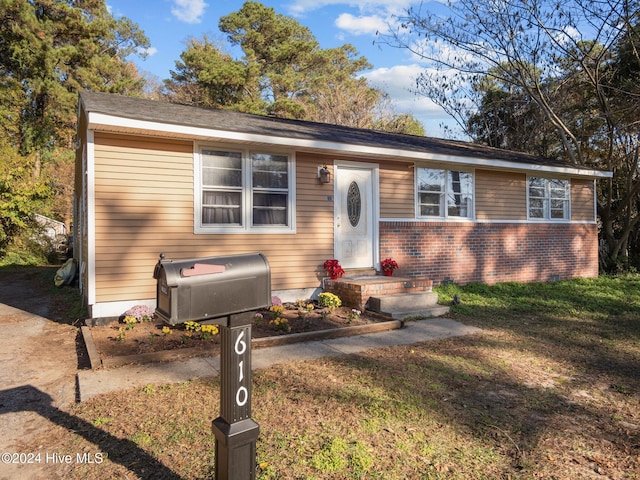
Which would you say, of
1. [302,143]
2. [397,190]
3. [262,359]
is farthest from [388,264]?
[262,359]

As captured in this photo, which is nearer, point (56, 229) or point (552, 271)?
point (552, 271)

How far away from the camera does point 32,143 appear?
20.3 metres

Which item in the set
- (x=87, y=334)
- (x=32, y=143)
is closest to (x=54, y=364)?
(x=87, y=334)

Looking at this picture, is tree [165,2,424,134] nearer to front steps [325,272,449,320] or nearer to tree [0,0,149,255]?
tree [0,0,149,255]

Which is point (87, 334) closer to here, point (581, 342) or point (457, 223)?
point (581, 342)

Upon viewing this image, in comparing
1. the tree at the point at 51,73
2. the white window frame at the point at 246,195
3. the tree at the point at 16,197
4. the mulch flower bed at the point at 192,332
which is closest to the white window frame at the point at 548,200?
the mulch flower bed at the point at 192,332

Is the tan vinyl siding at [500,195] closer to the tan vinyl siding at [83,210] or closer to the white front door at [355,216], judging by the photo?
the white front door at [355,216]

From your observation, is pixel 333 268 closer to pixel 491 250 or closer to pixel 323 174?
pixel 323 174

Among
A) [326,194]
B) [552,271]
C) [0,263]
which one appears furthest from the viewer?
[0,263]

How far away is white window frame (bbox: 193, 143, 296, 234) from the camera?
6773 millimetres

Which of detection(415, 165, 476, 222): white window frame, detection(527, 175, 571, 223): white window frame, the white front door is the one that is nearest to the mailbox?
the white front door

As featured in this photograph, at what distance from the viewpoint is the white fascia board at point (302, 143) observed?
5.85 metres

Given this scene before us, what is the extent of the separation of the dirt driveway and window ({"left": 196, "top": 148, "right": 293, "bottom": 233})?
8.44 feet

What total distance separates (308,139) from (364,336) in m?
3.36
